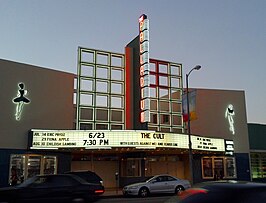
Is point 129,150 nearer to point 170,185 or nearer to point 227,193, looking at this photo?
point 170,185

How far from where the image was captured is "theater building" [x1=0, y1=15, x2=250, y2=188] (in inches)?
1005

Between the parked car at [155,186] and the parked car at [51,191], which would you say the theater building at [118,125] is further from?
the parked car at [51,191]

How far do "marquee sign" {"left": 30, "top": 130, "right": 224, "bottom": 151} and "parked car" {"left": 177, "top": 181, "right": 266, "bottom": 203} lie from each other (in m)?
20.5

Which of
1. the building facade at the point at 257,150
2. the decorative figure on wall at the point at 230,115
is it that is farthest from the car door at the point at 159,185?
the building facade at the point at 257,150

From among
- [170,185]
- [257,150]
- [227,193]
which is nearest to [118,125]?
[170,185]

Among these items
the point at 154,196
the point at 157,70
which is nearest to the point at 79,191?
the point at 154,196

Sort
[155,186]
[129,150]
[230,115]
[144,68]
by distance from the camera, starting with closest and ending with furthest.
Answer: [155,186] → [129,150] → [144,68] → [230,115]

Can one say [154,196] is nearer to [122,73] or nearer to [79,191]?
[79,191]

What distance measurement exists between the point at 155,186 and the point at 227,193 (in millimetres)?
18423

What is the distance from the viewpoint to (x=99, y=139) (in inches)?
1005

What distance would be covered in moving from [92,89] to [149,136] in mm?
6782

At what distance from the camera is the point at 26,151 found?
25797 mm

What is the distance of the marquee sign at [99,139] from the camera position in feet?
82.1

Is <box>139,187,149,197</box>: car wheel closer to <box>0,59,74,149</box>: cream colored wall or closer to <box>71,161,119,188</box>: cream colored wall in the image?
<box>0,59,74,149</box>: cream colored wall
